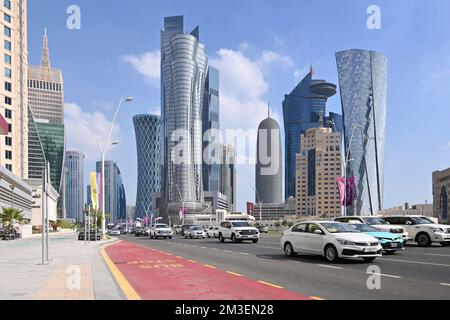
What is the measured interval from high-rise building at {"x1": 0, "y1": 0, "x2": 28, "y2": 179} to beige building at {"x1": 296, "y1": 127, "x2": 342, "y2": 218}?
7716cm

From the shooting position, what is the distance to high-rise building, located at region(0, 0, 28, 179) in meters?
82.8

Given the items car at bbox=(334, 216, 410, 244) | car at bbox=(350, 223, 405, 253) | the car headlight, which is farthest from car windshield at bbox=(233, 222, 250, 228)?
the car headlight

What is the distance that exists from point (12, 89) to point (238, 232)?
66.5 m

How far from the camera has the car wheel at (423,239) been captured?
1005 inches

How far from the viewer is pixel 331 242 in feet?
55.1

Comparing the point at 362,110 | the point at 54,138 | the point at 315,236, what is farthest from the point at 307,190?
the point at 315,236

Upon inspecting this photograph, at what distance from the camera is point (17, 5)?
290 feet

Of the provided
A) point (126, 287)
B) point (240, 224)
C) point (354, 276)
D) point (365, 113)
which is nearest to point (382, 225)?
point (240, 224)

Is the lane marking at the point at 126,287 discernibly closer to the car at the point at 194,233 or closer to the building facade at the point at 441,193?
the car at the point at 194,233

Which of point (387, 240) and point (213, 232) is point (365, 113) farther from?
point (387, 240)

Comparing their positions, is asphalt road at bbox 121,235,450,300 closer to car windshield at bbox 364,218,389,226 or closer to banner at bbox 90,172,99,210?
car windshield at bbox 364,218,389,226
